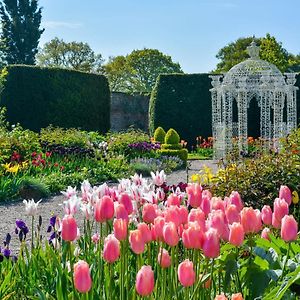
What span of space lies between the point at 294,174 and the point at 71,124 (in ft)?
44.7

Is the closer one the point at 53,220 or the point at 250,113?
the point at 53,220

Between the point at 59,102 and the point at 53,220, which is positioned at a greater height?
the point at 59,102

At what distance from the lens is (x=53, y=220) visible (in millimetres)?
2852

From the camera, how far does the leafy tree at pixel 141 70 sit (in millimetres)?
37000

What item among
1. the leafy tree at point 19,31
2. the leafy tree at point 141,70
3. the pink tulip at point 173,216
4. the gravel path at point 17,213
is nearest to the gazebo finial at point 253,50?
the gravel path at point 17,213

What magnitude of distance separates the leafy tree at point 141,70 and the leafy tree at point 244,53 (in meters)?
3.66

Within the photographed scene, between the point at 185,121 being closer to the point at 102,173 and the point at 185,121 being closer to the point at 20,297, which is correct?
Answer: the point at 102,173

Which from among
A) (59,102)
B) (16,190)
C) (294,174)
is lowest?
(16,190)

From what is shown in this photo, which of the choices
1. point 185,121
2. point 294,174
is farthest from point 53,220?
point 185,121

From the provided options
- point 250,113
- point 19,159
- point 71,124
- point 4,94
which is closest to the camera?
point 19,159

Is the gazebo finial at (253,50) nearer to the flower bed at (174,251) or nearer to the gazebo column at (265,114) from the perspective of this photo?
the gazebo column at (265,114)

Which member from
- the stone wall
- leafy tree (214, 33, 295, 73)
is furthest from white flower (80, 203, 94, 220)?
leafy tree (214, 33, 295, 73)

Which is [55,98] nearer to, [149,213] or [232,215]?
[149,213]

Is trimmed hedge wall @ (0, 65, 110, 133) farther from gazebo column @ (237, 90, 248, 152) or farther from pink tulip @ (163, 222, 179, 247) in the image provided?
pink tulip @ (163, 222, 179, 247)
